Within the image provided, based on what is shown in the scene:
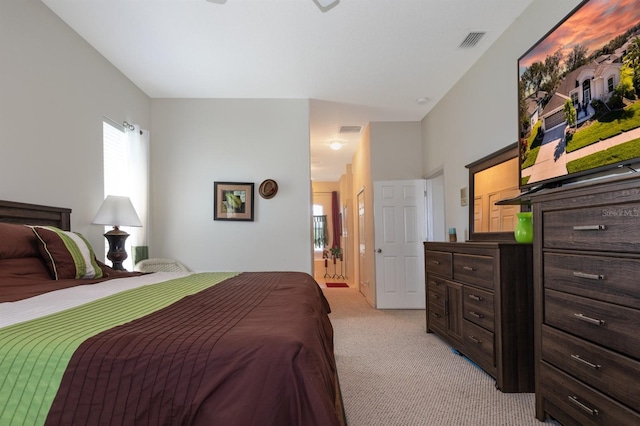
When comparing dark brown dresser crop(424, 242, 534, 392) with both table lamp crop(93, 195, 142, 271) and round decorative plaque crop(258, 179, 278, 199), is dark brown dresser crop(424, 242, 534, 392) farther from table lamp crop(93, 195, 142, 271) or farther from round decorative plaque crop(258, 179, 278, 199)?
table lamp crop(93, 195, 142, 271)

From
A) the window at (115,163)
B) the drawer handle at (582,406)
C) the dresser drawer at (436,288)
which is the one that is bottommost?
the drawer handle at (582,406)

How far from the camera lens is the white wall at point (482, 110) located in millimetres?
2545

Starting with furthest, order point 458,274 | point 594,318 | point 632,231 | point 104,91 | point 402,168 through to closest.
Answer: point 402,168 → point 104,91 → point 458,274 → point 594,318 → point 632,231

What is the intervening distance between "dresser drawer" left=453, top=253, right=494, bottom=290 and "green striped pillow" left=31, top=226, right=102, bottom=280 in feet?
8.69

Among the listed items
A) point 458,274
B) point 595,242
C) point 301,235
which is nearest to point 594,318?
point 595,242

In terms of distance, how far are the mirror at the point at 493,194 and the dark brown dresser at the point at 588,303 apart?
104cm

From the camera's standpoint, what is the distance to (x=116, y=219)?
10.0 ft

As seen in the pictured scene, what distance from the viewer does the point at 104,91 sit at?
11.2ft

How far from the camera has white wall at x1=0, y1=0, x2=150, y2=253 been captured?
2.34 m

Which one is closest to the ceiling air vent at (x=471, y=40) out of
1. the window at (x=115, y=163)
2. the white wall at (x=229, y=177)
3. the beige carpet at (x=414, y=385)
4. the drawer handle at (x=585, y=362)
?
the white wall at (x=229, y=177)

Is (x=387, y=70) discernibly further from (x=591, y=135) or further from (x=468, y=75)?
(x=591, y=135)

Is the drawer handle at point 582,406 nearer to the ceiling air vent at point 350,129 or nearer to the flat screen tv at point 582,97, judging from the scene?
the flat screen tv at point 582,97

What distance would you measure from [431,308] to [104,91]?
12.6ft

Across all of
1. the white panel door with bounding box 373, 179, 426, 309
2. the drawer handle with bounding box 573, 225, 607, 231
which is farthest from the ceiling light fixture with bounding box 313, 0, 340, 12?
the white panel door with bounding box 373, 179, 426, 309
